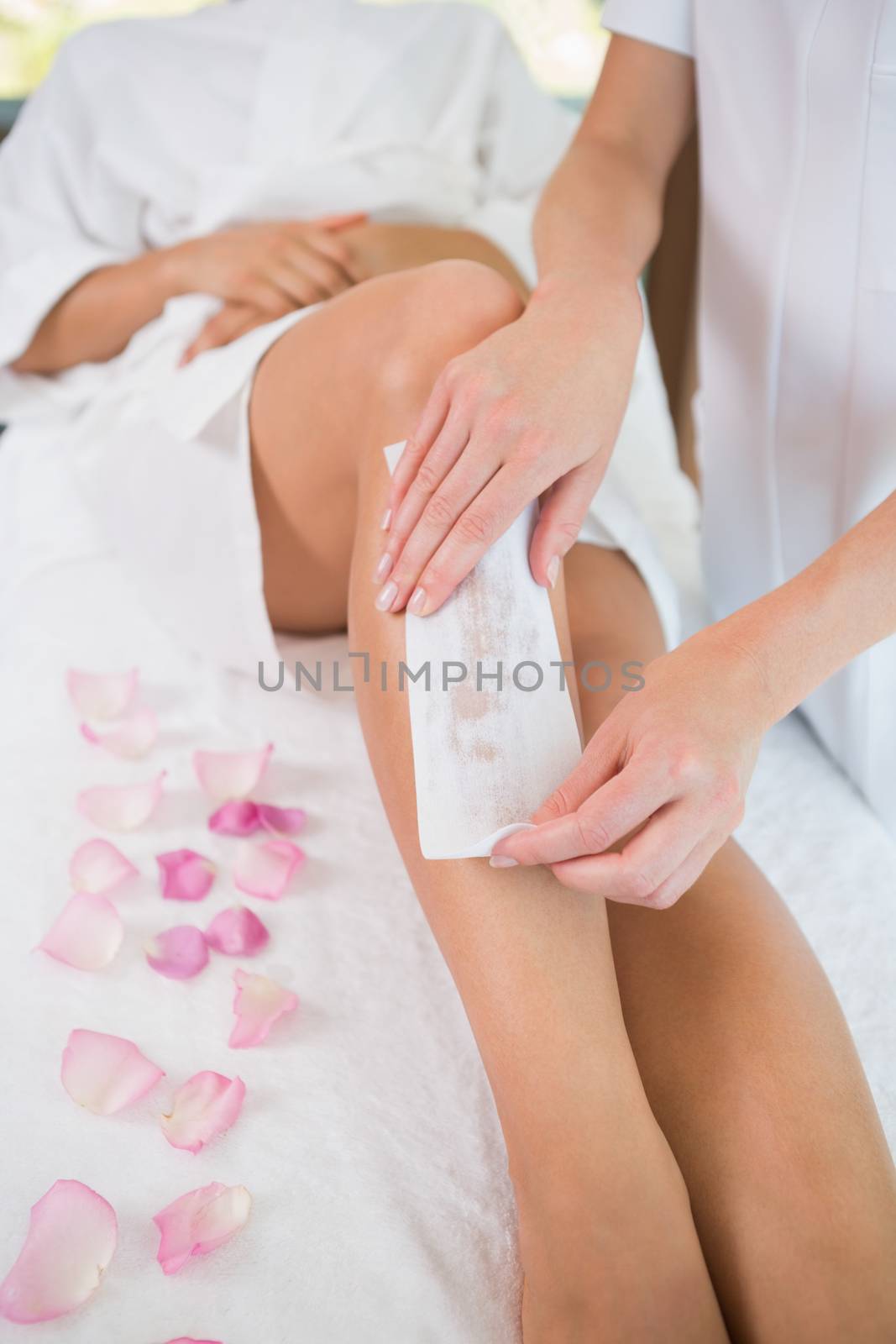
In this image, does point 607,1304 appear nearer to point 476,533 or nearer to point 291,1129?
point 291,1129

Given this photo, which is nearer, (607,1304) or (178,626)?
(607,1304)

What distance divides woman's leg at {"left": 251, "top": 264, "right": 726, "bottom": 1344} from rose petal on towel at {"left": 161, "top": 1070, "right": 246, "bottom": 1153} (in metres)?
0.16

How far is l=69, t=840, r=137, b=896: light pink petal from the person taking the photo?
885 mm

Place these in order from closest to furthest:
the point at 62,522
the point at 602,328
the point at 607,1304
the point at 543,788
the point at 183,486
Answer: the point at 607,1304
the point at 543,788
the point at 602,328
the point at 183,486
the point at 62,522

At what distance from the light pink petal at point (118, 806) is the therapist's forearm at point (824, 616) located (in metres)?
0.50

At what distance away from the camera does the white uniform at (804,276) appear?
86 cm

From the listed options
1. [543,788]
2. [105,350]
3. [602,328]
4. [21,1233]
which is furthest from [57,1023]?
[105,350]

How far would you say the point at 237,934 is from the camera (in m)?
0.84

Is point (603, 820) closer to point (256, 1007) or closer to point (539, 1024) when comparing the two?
point (539, 1024)

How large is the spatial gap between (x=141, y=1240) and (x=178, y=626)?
2.02ft

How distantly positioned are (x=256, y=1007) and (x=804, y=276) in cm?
71

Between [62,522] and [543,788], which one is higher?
[543,788]

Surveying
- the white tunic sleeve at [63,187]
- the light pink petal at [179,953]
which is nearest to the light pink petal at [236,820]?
the light pink petal at [179,953]

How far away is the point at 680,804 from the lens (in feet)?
2.03
